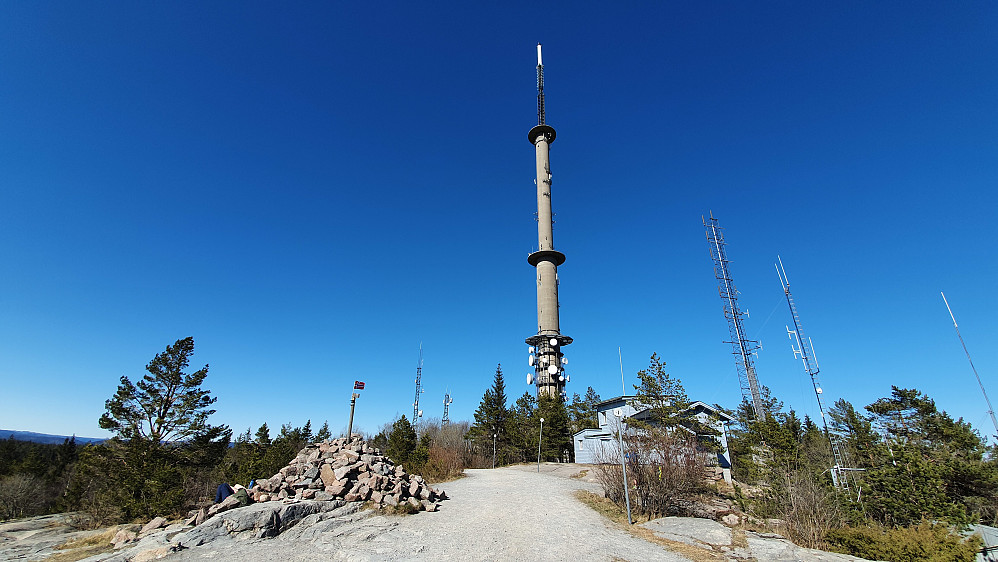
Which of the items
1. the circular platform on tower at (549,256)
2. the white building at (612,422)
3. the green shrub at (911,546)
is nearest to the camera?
the green shrub at (911,546)

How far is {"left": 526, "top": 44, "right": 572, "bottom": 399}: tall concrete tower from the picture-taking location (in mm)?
41469

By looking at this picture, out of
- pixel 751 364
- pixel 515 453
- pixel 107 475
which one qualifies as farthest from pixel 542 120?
pixel 107 475

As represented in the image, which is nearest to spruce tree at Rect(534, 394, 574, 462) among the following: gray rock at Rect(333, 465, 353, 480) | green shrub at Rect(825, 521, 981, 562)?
gray rock at Rect(333, 465, 353, 480)

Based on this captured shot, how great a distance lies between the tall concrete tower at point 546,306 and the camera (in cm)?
4147

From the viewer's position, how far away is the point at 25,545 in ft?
60.5

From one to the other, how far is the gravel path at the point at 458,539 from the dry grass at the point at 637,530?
1.08 feet

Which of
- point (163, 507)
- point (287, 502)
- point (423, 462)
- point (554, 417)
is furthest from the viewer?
point (554, 417)

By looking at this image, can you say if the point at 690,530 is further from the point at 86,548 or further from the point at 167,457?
the point at 167,457

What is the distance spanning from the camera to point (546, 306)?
43438 mm

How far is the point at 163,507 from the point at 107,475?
421cm

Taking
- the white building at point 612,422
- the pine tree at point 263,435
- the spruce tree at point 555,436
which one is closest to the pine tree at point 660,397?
the white building at point 612,422

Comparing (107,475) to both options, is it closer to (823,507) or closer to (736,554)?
(736,554)

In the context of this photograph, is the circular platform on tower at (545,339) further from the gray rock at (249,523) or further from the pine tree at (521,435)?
the gray rock at (249,523)

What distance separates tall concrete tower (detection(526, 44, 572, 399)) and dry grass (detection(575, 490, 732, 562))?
22643 mm
